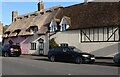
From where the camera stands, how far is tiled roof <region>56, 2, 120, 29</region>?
3341 cm

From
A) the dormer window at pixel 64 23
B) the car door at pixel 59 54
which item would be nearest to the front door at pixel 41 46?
the dormer window at pixel 64 23

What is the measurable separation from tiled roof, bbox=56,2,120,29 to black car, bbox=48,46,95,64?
6.95m

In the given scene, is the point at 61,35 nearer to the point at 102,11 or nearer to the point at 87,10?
the point at 87,10

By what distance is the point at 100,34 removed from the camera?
3391cm

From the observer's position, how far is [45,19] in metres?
48.2

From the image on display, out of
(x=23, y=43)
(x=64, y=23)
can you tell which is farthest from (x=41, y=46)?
(x=64, y=23)

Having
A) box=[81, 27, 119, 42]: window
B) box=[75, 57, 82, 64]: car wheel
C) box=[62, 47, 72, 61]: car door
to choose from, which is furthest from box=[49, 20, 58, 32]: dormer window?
box=[75, 57, 82, 64]: car wheel

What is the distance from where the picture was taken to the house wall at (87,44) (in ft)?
107

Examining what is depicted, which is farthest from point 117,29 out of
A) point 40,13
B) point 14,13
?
point 14,13

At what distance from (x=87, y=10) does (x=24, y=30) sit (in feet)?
53.1

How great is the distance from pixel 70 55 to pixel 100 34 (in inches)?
302

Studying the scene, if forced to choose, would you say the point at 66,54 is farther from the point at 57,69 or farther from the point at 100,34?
the point at 57,69

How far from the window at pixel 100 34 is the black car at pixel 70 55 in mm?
6298

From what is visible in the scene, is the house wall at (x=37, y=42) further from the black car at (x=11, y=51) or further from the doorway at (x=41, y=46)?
the black car at (x=11, y=51)
